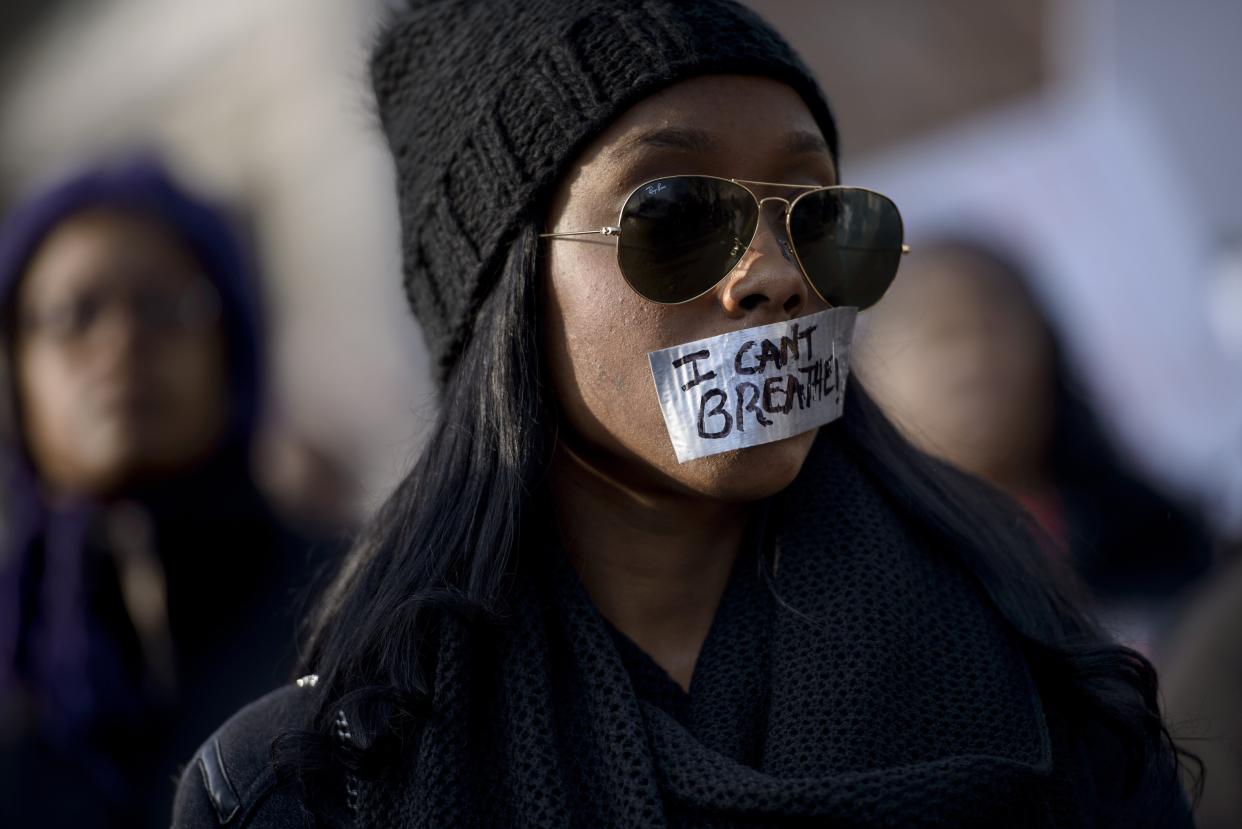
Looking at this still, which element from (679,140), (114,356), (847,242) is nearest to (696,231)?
(679,140)

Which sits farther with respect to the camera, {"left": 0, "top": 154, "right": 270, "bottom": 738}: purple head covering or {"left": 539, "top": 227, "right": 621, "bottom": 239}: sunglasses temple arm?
{"left": 0, "top": 154, "right": 270, "bottom": 738}: purple head covering

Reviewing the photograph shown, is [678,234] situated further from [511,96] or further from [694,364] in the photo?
[511,96]

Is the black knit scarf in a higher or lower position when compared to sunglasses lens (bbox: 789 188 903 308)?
lower

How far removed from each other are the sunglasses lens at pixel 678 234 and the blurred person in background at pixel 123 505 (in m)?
1.43

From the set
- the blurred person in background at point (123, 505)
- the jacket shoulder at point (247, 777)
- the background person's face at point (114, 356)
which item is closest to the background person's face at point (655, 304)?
the jacket shoulder at point (247, 777)

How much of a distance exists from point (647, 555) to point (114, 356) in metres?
1.55

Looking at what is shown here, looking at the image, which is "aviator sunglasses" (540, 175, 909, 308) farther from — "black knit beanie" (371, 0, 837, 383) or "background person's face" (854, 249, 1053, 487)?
"background person's face" (854, 249, 1053, 487)

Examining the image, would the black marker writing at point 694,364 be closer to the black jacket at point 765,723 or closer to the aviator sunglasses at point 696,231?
the aviator sunglasses at point 696,231

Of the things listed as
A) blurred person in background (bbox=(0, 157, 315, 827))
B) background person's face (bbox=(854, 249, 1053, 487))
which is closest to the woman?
blurred person in background (bbox=(0, 157, 315, 827))

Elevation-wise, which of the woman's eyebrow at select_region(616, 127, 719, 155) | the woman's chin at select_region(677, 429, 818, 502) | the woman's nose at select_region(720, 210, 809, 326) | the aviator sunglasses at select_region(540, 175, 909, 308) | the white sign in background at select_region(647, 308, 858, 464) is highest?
the woman's eyebrow at select_region(616, 127, 719, 155)

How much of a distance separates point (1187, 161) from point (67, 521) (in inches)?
234

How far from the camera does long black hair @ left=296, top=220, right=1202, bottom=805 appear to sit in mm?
1587

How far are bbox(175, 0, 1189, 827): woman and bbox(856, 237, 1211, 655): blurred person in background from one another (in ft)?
5.92

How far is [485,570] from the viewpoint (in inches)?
65.7
